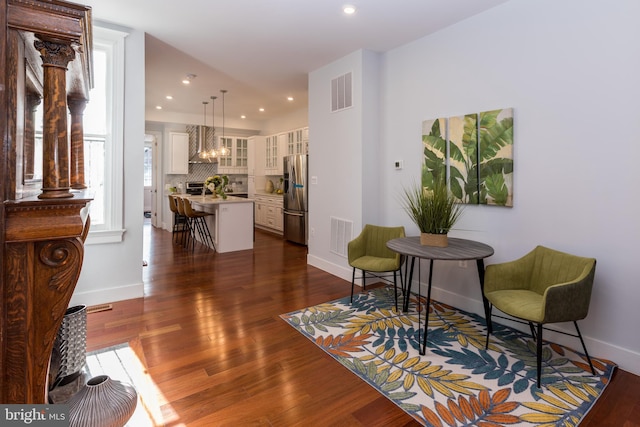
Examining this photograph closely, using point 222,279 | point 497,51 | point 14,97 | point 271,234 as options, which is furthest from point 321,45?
point 271,234

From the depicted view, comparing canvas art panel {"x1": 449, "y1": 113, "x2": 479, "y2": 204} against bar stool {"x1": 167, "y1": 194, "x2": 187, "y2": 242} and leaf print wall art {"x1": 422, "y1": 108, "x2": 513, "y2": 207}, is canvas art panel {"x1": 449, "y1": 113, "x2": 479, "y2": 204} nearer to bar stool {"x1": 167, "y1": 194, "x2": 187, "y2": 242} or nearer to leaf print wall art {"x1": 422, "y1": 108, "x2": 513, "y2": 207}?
leaf print wall art {"x1": 422, "y1": 108, "x2": 513, "y2": 207}

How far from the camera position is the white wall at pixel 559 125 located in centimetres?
234

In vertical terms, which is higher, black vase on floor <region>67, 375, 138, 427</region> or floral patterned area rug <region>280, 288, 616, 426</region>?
black vase on floor <region>67, 375, 138, 427</region>

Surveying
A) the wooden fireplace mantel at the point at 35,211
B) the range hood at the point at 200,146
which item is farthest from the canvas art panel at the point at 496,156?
the range hood at the point at 200,146

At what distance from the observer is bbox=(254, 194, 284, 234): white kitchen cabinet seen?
25.1 feet

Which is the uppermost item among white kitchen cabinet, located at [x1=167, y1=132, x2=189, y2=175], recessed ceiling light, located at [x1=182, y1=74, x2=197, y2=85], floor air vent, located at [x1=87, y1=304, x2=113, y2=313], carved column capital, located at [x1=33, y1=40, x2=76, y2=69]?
recessed ceiling light, located at [x1=182, y1=74, x2=197, y2=85]

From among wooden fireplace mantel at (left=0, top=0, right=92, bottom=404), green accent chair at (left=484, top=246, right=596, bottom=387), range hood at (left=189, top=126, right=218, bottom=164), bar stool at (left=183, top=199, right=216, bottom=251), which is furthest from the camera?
range hood at (left=189, top=126, right=218, bottom=164)

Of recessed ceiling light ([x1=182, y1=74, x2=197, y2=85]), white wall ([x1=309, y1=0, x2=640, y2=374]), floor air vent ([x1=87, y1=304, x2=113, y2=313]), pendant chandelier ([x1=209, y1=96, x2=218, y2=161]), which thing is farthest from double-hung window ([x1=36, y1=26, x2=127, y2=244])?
pendant chandelier ([x1=209, y1=96, x2=218, y2=161])

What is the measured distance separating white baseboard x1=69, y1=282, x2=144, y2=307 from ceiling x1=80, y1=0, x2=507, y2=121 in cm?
268

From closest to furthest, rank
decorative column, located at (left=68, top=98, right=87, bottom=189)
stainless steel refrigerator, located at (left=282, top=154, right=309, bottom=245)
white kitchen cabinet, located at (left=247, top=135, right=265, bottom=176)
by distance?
decorative column, located at (left=68, top=98, right=87, bottom=189) < stainless steel refrigerator, located at (left=282, top=154, right=309, bottom=245) < white kitchen cabinet, located at (left=247, top=135, right=265, bottom=176)

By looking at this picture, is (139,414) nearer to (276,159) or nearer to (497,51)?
(497,51)

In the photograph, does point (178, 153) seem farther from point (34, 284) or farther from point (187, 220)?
point (34, 284)

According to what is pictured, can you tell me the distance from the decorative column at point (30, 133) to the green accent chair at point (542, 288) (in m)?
2.72

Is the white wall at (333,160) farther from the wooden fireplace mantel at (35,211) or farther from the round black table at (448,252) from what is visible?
the wooden fireplace mantel at (35,211)
